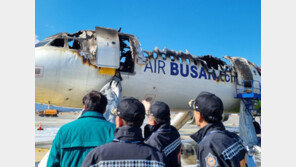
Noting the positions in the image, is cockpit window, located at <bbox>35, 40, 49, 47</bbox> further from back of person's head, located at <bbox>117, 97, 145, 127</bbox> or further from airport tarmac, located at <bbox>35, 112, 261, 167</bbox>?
back of person's head, located at <bbox>117, 97, 145, 127</bbox>

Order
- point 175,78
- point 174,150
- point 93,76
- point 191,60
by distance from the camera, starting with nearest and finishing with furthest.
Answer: point 174,150 < point 93,76 < point 175,78 < point 191,60

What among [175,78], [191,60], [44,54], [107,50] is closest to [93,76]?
[107,50]

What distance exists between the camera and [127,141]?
1811mm

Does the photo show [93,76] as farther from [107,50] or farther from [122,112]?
[122,112]

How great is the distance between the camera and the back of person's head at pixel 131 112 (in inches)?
76.9

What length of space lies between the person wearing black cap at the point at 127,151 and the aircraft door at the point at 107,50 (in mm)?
6115

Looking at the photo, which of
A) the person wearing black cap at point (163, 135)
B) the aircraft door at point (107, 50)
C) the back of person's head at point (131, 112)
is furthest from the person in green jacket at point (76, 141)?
the aircraft door at point (107, 50)

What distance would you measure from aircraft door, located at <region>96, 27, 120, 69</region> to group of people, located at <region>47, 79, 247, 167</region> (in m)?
5.30

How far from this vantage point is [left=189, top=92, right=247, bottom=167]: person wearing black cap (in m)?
2.00

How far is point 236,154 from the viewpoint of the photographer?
207 centimetres

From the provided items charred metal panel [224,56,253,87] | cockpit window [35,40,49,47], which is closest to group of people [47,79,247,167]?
cockpit window [35,40,49,47]

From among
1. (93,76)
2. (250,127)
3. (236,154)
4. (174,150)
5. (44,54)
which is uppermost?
(44,54)

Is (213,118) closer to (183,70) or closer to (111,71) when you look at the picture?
(111,71)

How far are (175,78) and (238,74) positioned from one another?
4.97 meters
